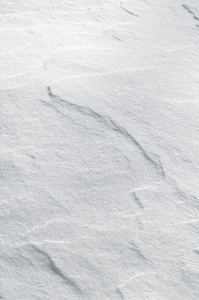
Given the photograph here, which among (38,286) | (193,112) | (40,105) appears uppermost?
(193,112)

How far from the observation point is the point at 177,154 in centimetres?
169

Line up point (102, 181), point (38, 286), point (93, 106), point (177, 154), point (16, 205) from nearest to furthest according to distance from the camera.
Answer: point (38, 286), point (16, 205), point (102, 181), point (177, 154), point (93, 106)

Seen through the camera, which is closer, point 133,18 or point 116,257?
point 116,257

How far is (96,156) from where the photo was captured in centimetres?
164

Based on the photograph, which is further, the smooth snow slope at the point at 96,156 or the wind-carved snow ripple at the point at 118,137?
the wind-carved snow ripple at the point at 118,137

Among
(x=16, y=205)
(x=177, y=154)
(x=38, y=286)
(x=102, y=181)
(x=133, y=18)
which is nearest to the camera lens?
(x=38, y=286)

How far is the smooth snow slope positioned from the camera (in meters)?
1.34

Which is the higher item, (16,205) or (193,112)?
(193,112)

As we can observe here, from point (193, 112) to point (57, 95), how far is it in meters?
0.48

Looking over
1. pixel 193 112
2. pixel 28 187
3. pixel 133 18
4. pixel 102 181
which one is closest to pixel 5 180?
pixel 28 187

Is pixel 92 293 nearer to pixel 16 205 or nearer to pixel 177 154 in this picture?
pixel 16 205

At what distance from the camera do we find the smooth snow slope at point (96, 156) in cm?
134

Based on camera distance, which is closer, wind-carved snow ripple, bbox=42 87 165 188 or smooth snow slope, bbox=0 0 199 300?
smooth snow slope, bbox=0 0 199 300

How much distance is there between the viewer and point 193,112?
184 centimetres
